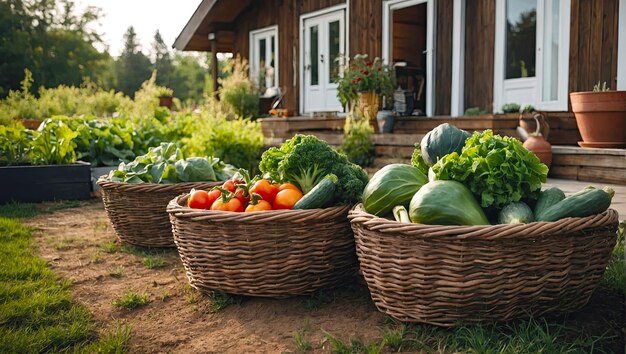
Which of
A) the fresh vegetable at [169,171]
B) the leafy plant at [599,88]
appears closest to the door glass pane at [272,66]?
the leafy plant at [599,88]

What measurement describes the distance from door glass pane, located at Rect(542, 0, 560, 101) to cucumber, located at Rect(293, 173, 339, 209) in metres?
5.73

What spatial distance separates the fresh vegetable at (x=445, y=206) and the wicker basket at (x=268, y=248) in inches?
19.2

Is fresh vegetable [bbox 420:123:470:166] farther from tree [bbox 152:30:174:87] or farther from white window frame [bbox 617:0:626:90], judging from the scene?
tree [bbox 152:30:174:87]

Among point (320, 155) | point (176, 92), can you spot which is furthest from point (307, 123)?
point (176, 92)

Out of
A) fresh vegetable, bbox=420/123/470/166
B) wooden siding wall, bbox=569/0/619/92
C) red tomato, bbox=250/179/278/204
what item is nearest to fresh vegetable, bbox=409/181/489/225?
fresh vegetable, bbox=420/123/470/166

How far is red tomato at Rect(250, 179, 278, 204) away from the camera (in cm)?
294

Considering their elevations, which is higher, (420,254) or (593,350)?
(420,254)

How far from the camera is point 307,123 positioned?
32.3 feet

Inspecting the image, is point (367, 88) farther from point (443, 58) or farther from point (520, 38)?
point (520, 38)

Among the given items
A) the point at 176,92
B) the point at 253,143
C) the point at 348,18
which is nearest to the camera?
the point at 253,143

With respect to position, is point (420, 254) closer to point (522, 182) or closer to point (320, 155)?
point (522, 182)

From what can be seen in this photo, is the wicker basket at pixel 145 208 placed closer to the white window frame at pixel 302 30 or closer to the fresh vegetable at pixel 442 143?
the fresh vegetable at pixel 442 143

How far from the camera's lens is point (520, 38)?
26.6ft

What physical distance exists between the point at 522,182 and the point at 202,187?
2.06 meters
